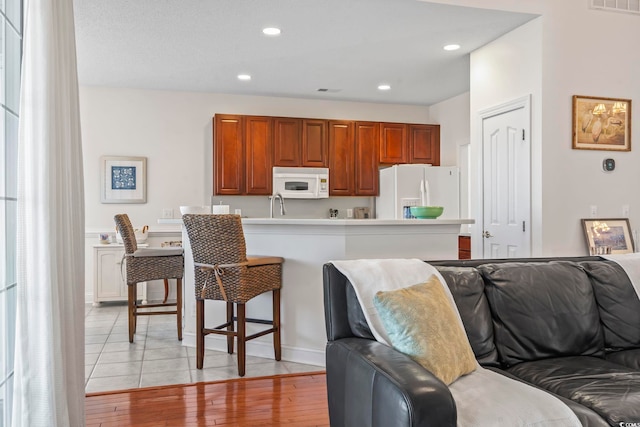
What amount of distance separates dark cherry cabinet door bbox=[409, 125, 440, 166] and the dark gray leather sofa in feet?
14.5

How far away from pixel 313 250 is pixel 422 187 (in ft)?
10.4

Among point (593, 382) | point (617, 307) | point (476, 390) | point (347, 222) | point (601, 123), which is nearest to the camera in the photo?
point (476, 390)

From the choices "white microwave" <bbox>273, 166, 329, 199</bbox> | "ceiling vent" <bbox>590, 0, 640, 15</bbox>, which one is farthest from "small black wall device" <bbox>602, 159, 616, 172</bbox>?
"white microwave" <bbox>273, 166, 329, 199</bbox>

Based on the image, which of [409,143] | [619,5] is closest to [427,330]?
[619,5]

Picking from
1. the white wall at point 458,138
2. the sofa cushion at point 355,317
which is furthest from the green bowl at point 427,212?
the white wall at point 458,138

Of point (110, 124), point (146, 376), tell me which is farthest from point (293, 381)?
point (110, 124)

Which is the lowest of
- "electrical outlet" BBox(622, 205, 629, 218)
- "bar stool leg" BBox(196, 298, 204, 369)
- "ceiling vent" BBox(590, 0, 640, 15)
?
"bar stool leg" BBox(196, 298, 204, 369)

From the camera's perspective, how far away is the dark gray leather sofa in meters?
1.67

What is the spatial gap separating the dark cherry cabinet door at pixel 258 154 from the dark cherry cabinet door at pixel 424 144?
1999mm

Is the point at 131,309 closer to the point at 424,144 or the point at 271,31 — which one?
→ the point at 271,31

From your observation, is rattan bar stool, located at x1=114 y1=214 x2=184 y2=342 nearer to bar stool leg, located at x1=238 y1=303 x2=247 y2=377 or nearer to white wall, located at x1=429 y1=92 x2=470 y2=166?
bar stool leg, located at x1=238 y1=303 x2=247 y2=377

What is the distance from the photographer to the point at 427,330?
182cm

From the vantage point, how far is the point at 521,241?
4250 mm

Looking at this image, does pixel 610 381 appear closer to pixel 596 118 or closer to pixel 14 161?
pixel 14 161
